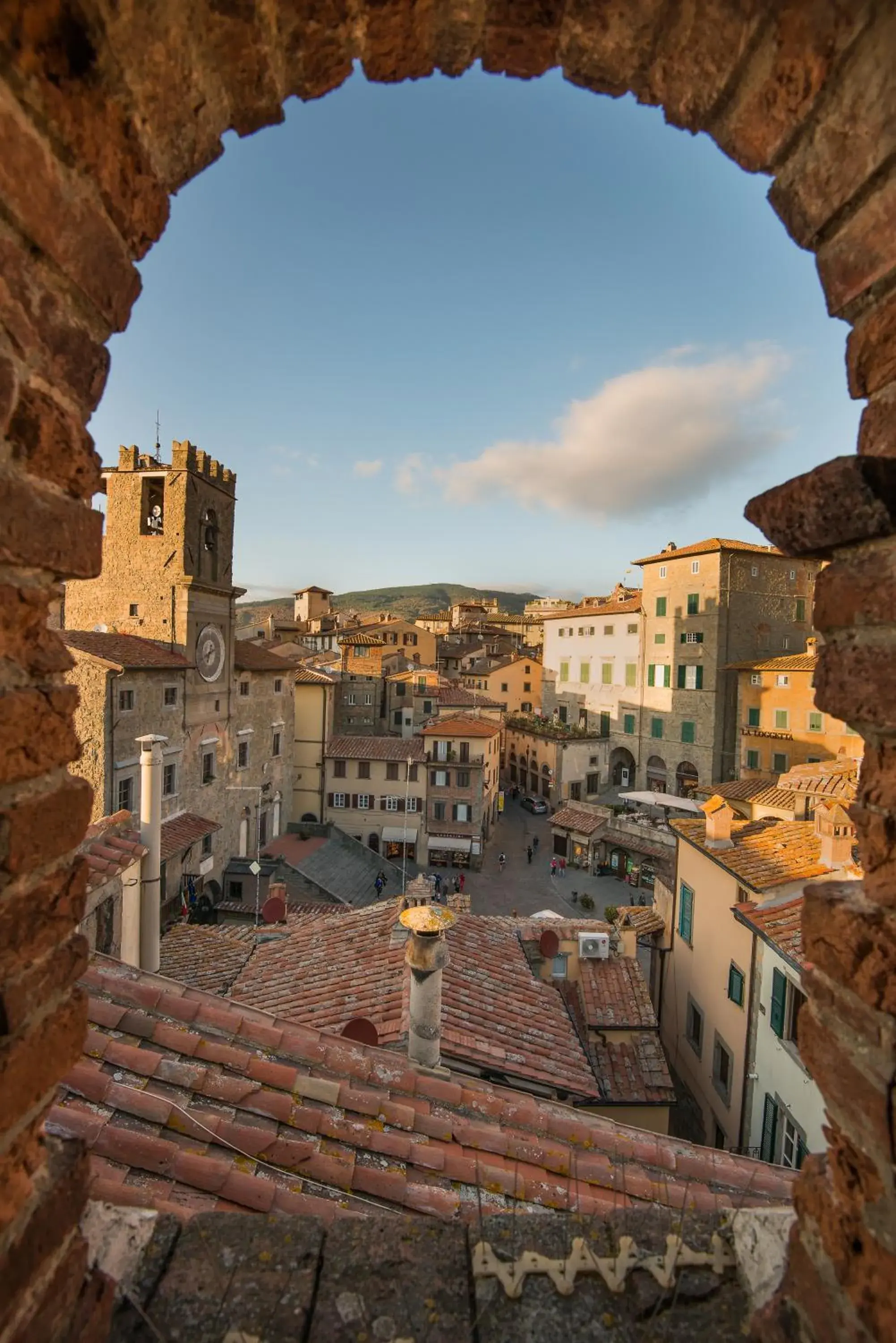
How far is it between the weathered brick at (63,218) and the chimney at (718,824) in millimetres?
11443

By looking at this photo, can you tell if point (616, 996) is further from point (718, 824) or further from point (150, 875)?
point (150, 875)

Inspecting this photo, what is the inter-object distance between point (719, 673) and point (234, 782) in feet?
83.0

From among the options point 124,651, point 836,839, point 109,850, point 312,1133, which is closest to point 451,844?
point 124,651

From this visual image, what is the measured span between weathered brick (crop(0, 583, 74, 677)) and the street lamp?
22443 millimetres

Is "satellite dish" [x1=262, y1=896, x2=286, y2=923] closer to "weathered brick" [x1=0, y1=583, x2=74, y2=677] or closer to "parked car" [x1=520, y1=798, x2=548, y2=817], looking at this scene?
"weathered brick" [x1=0, y1=583, x2=74, y2=677]

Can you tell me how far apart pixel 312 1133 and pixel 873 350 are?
367 centimetres

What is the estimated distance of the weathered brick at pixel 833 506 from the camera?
1314mm

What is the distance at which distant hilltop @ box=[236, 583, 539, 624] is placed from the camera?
109m

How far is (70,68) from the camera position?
1383 mm

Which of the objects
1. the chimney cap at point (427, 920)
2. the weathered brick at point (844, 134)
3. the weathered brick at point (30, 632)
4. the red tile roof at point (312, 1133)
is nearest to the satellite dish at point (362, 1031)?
the chimney cap at point (427, 920)

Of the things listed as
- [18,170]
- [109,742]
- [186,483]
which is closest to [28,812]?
[18,170]

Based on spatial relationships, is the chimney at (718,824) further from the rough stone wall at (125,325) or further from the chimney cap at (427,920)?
the rough stone wall at (125,325)

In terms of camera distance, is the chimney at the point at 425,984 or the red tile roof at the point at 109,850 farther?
the red tile roof at the point at 109,850

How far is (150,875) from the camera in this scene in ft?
22.5
